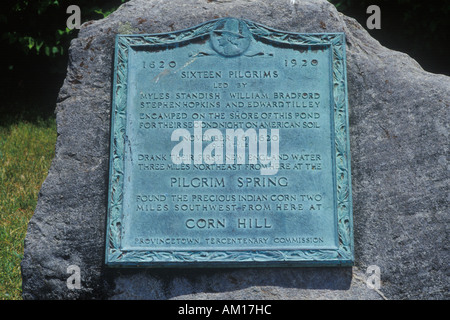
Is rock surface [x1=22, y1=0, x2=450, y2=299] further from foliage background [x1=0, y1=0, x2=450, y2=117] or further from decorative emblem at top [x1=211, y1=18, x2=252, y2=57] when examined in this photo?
foliage background [x1=0, y1=0, x2=450, y2=117]

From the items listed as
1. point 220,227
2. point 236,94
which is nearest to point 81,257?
point 220,227

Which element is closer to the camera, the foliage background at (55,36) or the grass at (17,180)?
the grass at (17,180)

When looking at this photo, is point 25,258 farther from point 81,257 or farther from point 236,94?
point 236,94

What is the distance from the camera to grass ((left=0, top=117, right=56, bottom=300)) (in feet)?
13.6

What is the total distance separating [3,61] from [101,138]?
4358mm

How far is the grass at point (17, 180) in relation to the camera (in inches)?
163

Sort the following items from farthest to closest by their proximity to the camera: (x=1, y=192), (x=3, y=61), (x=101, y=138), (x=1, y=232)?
(x=3, y=61) → (x=1, y=192) → (x=1, y=232) → (x=101, y=138)

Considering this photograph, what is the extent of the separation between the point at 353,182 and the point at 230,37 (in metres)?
1.26

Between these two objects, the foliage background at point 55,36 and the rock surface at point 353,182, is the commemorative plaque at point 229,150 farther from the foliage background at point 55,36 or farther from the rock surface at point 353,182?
the foliage background at point 55,36

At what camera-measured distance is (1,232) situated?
452 cm

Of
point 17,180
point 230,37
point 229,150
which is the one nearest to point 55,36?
point 17,180

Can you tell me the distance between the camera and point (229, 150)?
328cm

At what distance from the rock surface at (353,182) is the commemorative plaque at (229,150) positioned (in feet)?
0.42

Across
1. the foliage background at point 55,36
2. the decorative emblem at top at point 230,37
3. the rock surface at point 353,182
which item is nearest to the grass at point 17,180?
the foliage background at point 55,36
